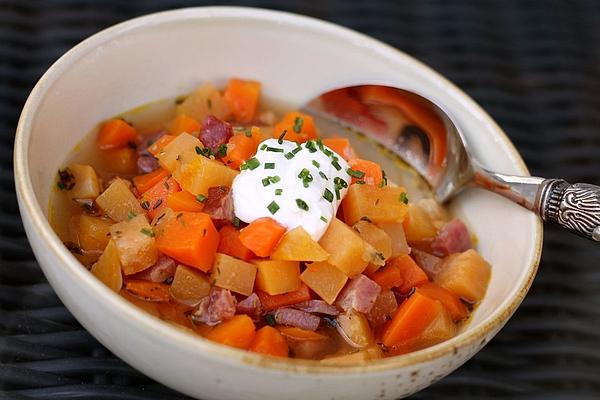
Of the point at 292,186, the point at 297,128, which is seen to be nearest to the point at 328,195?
the point at 292,186

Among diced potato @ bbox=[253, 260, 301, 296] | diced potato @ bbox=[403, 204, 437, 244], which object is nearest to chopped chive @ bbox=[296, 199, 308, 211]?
diced potato @ bbox=[253, 260, 301, 296]

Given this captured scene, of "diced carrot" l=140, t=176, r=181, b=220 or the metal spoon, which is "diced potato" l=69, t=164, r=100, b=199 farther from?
the metal spoon

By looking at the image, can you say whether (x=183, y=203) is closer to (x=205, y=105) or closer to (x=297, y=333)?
(x=297, y=333)

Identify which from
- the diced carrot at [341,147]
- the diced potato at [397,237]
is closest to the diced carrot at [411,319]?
the diced potato at [397,237]

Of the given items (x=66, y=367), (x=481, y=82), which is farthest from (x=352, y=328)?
(x=481, y=82)

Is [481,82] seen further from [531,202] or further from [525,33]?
[531,202]

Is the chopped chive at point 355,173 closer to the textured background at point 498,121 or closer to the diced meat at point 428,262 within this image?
the diced meat at point 428,262
